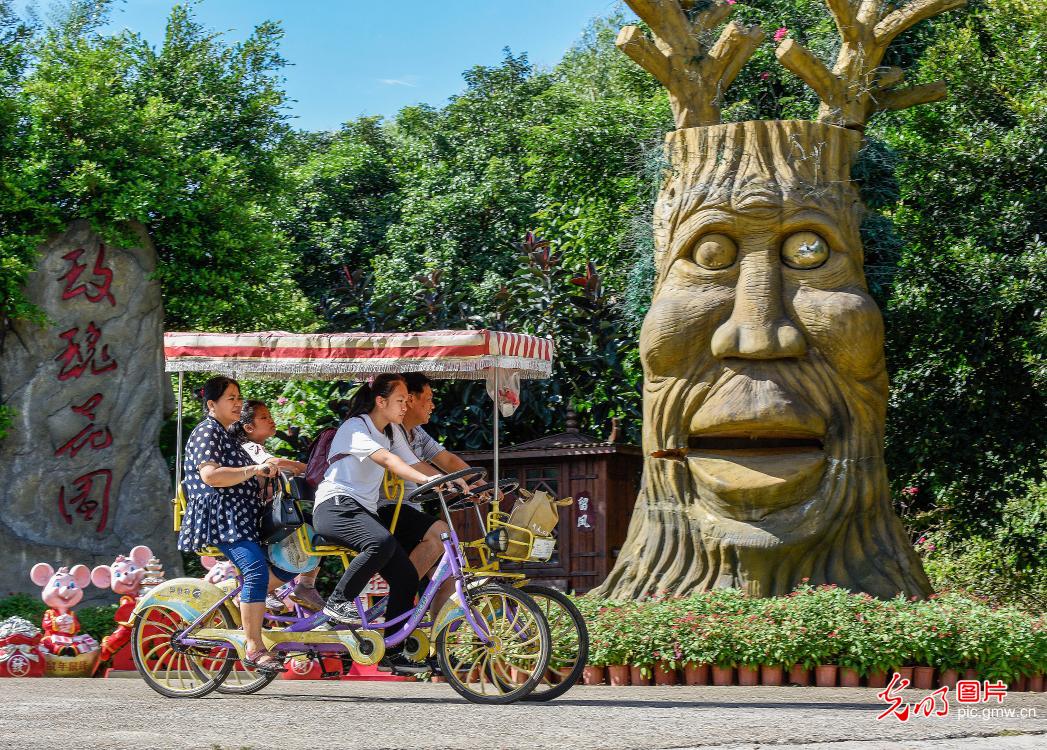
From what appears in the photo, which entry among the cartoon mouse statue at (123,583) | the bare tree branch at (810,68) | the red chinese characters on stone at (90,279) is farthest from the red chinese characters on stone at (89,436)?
the bare tree branch at (810,68)

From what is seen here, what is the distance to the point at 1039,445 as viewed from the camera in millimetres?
12805

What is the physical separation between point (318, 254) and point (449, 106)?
6.06m

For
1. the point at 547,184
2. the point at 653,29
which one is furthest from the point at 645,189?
the point at 547,184

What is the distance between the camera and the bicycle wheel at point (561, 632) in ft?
21.6

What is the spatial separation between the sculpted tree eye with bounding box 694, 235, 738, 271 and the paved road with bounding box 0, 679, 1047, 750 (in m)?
3.52

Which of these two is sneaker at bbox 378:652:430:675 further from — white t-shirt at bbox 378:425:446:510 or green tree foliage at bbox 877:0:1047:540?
green tree foliage at bbox 877:0:1047:540

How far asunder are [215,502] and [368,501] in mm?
932

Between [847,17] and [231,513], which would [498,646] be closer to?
[231,513]

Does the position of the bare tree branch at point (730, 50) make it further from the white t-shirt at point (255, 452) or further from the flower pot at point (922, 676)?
the white t-shirt at point (255, 452)

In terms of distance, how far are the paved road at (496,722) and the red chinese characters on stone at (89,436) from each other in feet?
23.3

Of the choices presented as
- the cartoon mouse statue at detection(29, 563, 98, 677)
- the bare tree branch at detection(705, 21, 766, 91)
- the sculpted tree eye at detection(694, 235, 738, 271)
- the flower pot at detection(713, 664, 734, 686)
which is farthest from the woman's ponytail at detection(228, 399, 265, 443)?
the bare tree branch at detection(705, 21, 766, 91)

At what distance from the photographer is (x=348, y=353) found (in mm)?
7910

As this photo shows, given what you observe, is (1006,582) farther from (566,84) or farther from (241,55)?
(566,84)

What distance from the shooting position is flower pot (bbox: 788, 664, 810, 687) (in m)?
8.34
